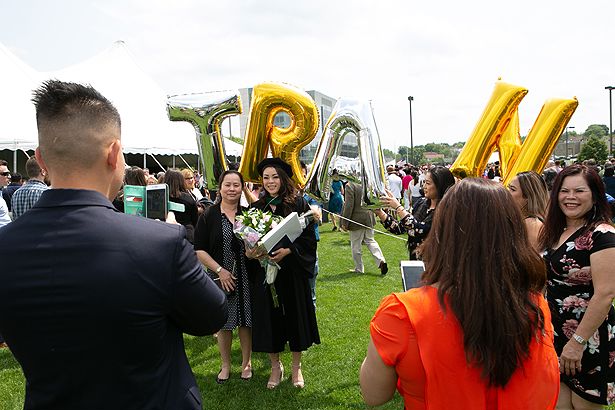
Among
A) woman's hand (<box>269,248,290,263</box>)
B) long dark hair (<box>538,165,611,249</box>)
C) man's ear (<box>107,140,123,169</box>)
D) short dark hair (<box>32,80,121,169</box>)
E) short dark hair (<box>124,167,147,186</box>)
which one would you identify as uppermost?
short dark hair (<box>32,80,121,169</box>)

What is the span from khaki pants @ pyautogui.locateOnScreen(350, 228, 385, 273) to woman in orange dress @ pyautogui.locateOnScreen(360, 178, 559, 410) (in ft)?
21.4

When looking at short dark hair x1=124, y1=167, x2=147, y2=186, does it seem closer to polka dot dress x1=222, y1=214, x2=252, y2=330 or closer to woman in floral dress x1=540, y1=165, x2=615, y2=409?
polka dot dress x1=222, y1=214, x2=252, y2=330

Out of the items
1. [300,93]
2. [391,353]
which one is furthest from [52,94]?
[300,93]

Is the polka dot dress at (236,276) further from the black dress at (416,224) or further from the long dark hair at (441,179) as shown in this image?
the long dark hair at (441,179)

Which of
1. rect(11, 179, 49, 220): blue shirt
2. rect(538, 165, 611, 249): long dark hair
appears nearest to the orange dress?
rect(538, 165, 611, 249): long dark hair

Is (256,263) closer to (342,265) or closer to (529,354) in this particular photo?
(529,354)

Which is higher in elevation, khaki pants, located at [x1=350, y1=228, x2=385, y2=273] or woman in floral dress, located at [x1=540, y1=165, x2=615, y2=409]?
woman in floral dress, located at [x1=540, y1=165, x2=615, y2=409]

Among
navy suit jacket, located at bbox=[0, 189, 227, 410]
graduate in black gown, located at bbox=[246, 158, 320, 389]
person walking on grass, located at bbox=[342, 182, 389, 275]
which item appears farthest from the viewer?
person walking on grass, located at bbox=[342, 182, 389, 275]

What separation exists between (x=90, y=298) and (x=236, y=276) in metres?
2.88

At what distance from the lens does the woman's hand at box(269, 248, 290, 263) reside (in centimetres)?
363

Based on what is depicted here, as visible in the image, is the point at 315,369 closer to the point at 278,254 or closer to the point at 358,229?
the point at 278,254

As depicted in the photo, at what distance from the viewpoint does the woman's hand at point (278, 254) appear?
3.63m

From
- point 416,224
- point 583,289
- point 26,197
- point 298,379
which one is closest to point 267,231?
point 416,224

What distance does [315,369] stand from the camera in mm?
4293
